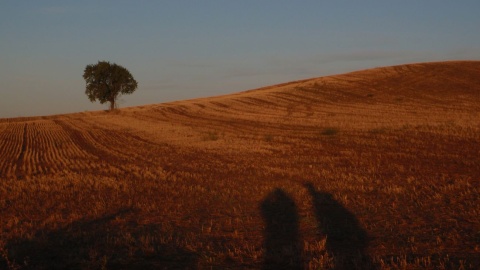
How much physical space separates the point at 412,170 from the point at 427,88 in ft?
127

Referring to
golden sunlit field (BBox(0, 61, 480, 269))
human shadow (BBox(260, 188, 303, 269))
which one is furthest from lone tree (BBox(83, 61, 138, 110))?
human shadow (BBox(260, 188, 303, 269))

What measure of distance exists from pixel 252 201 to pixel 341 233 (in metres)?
3.34

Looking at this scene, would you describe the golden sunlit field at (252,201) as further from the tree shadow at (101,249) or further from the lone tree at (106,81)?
the lone tree at (106,81)

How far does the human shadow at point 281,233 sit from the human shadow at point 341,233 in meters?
0.49

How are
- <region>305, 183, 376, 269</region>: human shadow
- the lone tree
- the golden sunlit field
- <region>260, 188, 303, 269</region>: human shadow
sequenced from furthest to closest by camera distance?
the lone tree
the golden sunlit field
<region>260, 188, 303, 269</region>: human shadow
<region>305, 183, 376, 269</region>: human shadow

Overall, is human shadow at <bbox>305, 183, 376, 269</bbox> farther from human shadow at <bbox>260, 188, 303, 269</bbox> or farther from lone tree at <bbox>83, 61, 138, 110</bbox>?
lone tree at <bbox>83, 61, 138, 110</bbox>

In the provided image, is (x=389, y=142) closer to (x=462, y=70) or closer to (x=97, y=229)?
(x=97, y=229)

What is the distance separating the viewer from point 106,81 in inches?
2746

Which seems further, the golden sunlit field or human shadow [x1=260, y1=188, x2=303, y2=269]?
the golden sunlit field

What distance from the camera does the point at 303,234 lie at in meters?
8.05

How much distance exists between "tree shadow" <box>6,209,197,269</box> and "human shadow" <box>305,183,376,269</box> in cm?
213

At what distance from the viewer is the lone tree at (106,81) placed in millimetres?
69062

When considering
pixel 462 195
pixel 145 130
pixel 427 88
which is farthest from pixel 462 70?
pixel 462 195

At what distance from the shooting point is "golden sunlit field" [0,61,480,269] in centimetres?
685
